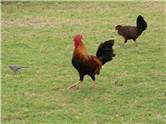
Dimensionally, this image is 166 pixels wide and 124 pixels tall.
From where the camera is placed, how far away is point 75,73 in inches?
423

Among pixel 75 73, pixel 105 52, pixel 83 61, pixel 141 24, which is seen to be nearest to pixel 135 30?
pixel 141 24

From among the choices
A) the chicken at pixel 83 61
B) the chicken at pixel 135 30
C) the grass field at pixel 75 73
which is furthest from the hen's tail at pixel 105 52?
the chicken at pixel 135 30

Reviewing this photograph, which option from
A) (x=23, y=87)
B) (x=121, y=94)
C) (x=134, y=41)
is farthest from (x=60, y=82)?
(x=134, y=41)

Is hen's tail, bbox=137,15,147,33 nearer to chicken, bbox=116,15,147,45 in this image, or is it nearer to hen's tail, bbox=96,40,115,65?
chicken, bbox=116,15,147,45

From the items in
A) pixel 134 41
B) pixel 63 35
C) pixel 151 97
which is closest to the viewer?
pixel 151 97

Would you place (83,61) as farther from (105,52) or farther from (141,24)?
(141,24)

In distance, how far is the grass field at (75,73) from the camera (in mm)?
8031

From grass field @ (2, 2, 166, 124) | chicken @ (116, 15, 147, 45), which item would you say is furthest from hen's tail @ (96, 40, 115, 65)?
chicken @ (116, 15, 147, 45)

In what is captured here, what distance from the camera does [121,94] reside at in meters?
9.10

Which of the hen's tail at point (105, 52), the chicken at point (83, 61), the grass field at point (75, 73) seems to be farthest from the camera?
the hen's tail at point (105, 52)

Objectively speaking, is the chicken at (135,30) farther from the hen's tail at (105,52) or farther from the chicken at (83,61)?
the chicken at (83,61)

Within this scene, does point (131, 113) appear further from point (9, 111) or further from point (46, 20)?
point (46, 20)

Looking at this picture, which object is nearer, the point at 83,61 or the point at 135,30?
the point at 83,61

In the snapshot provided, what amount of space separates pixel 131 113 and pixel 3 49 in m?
6.06
